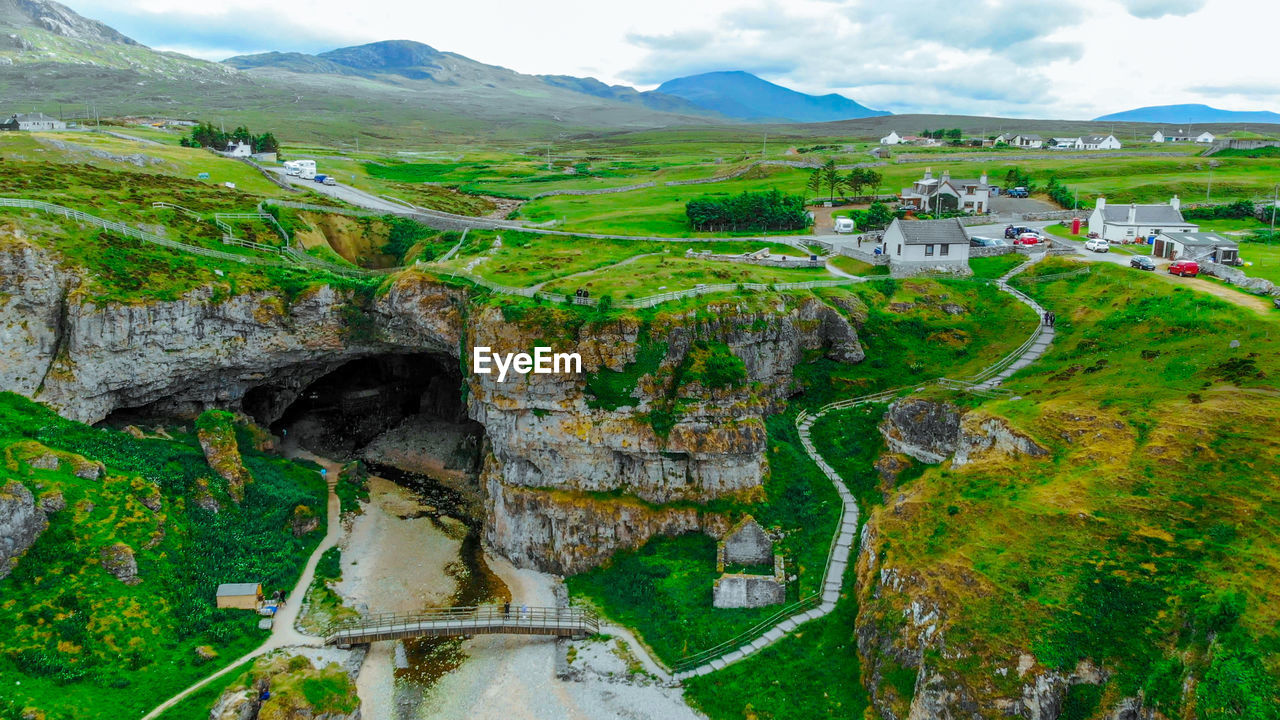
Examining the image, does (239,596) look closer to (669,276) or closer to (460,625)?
(460,625)

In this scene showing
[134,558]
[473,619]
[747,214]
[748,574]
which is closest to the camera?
[134,558]

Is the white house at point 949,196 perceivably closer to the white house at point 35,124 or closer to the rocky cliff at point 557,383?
the rocky cliff at point 557,383

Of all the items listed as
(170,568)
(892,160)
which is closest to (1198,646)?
(170,568)

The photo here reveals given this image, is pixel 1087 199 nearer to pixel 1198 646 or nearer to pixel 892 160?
pixel 892 160

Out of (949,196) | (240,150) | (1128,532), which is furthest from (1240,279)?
(240,150)

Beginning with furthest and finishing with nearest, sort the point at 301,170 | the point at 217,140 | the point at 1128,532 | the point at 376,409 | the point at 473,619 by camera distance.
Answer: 1. the point at 217,140
2. the point at 301,170
3. the point at 376,409
4. the point at 473,619
5. the point at 1128,532

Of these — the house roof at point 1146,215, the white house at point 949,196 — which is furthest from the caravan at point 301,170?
the house roof at point 1146,215
